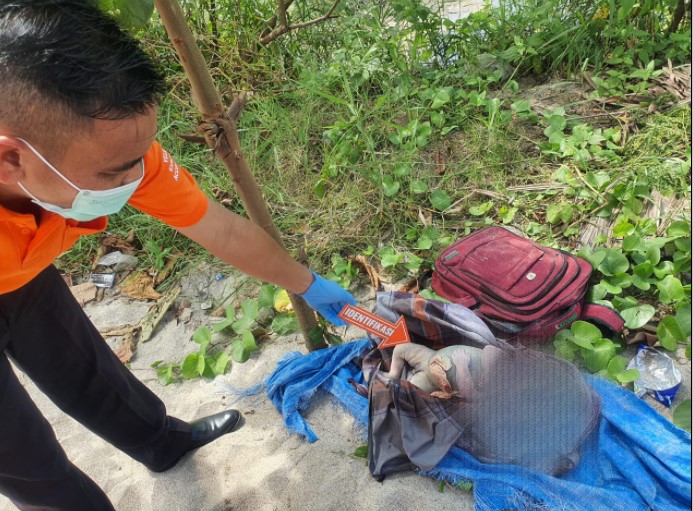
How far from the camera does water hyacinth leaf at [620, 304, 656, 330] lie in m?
1.92

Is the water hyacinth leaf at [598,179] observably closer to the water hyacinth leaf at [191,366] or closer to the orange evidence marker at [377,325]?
the orange evidence marker at [377,325]

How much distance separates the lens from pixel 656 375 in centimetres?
182

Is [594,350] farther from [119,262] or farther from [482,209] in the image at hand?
[119,262]

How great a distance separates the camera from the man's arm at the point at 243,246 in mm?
1523

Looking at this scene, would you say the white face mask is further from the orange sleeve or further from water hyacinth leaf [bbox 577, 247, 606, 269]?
water hyacinth leaf [bbox 577, 247, 606, 269]

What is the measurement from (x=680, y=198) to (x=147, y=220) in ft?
8.55

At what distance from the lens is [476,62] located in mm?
3219

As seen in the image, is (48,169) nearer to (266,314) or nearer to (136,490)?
(136,490)

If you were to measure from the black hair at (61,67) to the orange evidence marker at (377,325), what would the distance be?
3.27 feet

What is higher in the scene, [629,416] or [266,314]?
[266,314]

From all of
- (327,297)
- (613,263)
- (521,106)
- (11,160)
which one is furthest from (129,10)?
(521,106)

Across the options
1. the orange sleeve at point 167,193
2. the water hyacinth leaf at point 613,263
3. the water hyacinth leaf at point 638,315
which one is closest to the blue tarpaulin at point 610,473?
the water hyacinth leaf at point 638,315

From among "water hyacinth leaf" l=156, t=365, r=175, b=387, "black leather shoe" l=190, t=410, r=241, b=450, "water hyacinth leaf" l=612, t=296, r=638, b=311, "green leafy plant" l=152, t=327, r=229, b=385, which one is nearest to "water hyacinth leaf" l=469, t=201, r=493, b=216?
"water hyacinth leaf" l=612, t=296, r=638, b=311

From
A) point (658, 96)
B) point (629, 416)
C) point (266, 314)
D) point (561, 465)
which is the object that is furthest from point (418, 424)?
point (658, 96)
